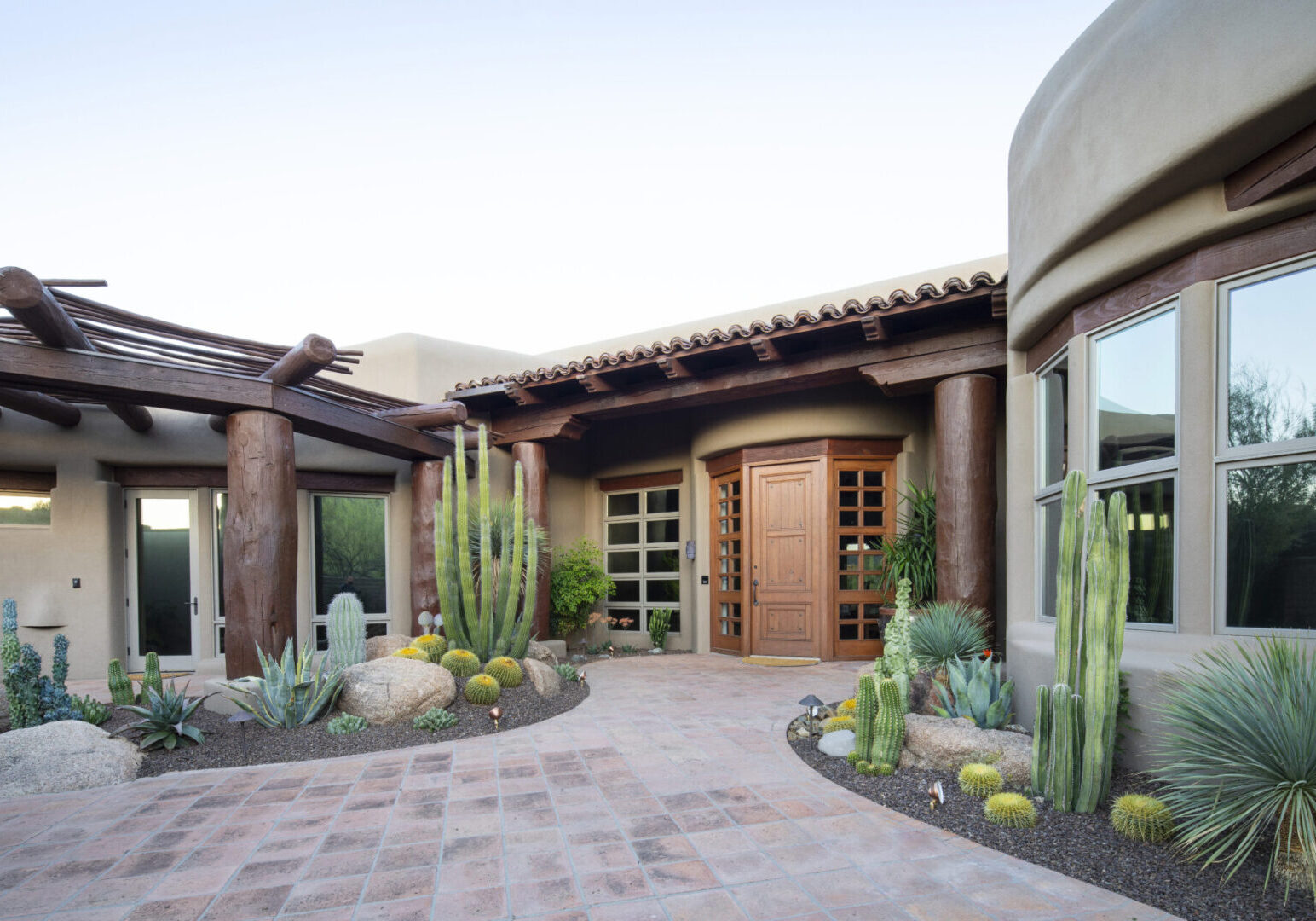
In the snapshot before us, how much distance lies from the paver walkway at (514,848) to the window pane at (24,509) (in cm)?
565

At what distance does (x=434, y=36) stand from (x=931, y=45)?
6010 millimetres

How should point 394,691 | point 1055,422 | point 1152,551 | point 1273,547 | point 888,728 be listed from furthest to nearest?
1. point 394,691
2. point 1055,422
3. point 888,728
4. point 1152,551
5. point 1273,547

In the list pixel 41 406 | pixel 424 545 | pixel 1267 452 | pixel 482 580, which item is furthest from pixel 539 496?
pixel 1267 452

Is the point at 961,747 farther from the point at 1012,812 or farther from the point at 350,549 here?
the point at 350,549

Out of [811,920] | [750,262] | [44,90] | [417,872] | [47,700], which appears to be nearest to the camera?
[811,920]

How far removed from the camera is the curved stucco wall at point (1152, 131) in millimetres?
3174

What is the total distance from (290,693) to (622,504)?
21.3ft

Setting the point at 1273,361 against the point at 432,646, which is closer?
the point at 1273,361

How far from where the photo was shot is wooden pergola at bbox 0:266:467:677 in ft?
18.8

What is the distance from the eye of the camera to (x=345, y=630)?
6.45 meters

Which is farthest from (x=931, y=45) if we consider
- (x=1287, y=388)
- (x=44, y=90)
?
(x=44, y=90)

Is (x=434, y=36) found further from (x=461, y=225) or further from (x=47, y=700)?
(x=47, y=700)

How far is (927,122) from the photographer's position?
32.1ft

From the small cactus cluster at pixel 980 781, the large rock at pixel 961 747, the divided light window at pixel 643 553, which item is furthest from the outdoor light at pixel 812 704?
the divided light window at pixel 643 553
